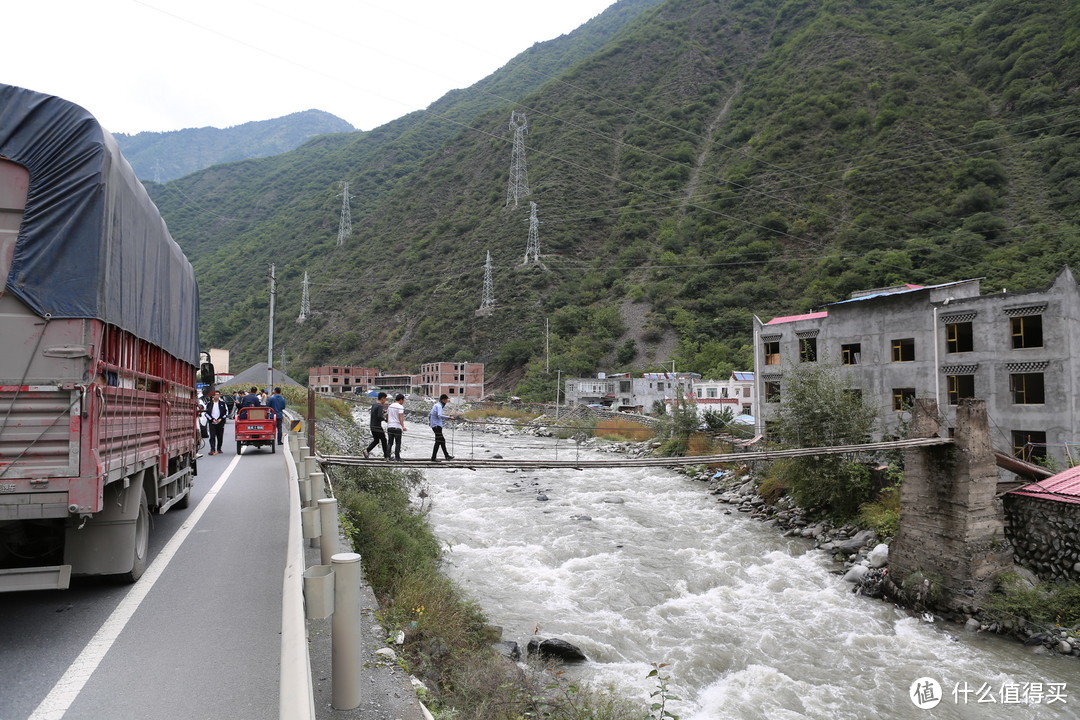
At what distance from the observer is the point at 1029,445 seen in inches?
835

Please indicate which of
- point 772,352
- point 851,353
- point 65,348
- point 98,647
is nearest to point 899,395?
point 851,353

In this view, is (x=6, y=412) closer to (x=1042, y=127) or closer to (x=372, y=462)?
(x=372, y=462)

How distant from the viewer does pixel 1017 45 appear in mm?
83312

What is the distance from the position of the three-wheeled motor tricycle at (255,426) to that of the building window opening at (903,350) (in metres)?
24.4

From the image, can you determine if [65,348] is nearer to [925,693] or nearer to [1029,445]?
[925,693]

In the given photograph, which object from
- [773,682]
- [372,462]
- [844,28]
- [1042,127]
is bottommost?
[773,682]

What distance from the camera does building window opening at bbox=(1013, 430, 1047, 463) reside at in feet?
69.5

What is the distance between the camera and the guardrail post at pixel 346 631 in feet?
11.5

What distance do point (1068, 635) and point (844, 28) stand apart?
126 m

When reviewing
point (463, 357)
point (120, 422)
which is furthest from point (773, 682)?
point (463, 357)

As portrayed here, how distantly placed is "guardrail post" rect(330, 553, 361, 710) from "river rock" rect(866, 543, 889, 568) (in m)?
14.3

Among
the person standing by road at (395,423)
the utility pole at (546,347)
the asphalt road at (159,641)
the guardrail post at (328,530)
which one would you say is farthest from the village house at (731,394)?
the guardrail post at (328,530)

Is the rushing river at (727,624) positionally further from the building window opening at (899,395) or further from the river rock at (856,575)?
the building window opening at (899,395)

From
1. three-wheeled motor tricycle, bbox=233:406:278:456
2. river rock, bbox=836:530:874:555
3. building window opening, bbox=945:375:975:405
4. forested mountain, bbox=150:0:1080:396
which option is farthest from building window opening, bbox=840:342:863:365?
forested mountain, bbox=150:0:1080:396
